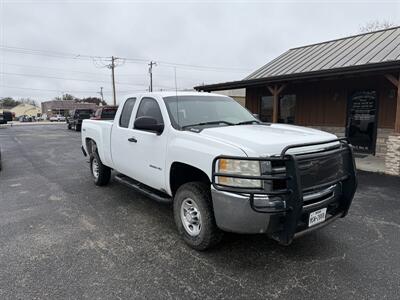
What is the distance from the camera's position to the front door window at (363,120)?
33.5ft

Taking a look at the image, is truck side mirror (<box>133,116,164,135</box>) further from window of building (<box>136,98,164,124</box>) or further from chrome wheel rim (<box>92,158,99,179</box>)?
chrome wheel rim (<box>92,158,99,179</box>)

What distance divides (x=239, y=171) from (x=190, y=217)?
1.10 m

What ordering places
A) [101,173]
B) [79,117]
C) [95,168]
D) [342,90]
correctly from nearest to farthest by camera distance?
1. [101,173]
2. [95,168]
3. [342,90]
4. [79,117]

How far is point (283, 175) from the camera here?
2.79 meters

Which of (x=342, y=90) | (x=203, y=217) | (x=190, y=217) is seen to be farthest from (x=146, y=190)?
(x=342, y=90)

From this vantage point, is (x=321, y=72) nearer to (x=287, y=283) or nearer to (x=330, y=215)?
(x=330, y=215)

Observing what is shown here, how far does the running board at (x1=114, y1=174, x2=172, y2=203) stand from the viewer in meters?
4.01

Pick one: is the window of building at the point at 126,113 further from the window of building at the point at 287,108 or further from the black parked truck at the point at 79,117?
the black parked truck at the point at 79,117

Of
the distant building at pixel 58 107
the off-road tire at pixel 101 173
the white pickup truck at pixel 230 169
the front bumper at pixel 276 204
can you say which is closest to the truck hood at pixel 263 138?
the white pickup truck at pixel 230 169

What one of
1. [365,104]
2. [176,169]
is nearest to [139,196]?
[176,169]

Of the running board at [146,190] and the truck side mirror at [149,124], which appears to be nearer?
the truck side mirror at [149,124]

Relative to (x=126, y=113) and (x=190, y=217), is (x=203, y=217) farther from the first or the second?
(x=126, y=113)

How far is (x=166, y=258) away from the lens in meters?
3.29

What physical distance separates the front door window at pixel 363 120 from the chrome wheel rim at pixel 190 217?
362 inches
